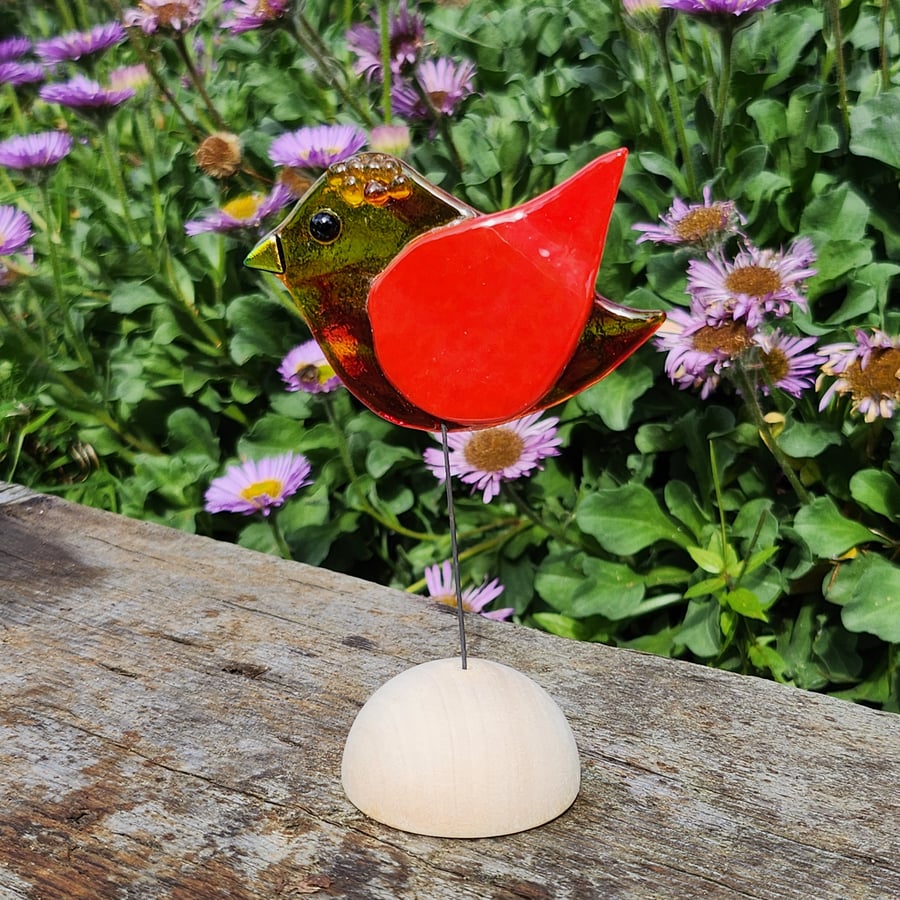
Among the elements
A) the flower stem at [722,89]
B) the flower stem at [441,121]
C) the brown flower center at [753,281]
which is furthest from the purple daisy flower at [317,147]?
the brown flower center at [753,281]

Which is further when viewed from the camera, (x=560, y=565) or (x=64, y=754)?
(x=560, y=565)

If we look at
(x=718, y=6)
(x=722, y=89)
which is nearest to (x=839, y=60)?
(x=722, y=89)

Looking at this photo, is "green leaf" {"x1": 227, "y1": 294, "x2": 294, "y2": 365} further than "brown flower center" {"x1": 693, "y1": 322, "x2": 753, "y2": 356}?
Yes

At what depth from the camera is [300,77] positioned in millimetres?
2523

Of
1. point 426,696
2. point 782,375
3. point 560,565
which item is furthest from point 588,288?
point 560,565

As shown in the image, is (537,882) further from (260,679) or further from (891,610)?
(891,610)

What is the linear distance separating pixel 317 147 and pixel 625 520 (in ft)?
2.43

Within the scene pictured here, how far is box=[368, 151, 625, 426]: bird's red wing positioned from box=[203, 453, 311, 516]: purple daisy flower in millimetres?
715

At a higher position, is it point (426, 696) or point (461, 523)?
point (426, 696)

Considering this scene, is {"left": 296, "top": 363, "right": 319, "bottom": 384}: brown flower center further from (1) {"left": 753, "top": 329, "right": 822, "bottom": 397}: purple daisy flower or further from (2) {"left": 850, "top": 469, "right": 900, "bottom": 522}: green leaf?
(2) {"left": 850, "top": 469, "right": 900, "bottom": 522}: green leaf

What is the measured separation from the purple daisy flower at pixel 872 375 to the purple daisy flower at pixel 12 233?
4.11ft

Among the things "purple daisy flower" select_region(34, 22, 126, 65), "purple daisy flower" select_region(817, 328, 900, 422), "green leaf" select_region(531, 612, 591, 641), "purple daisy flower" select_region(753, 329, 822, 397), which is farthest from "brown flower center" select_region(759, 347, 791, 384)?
"purple daisy flower" select_region(34, 22, 126, 65)

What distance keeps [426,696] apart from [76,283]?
6.10 ft

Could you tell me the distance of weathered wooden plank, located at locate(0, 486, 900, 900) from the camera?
98 centimetres
